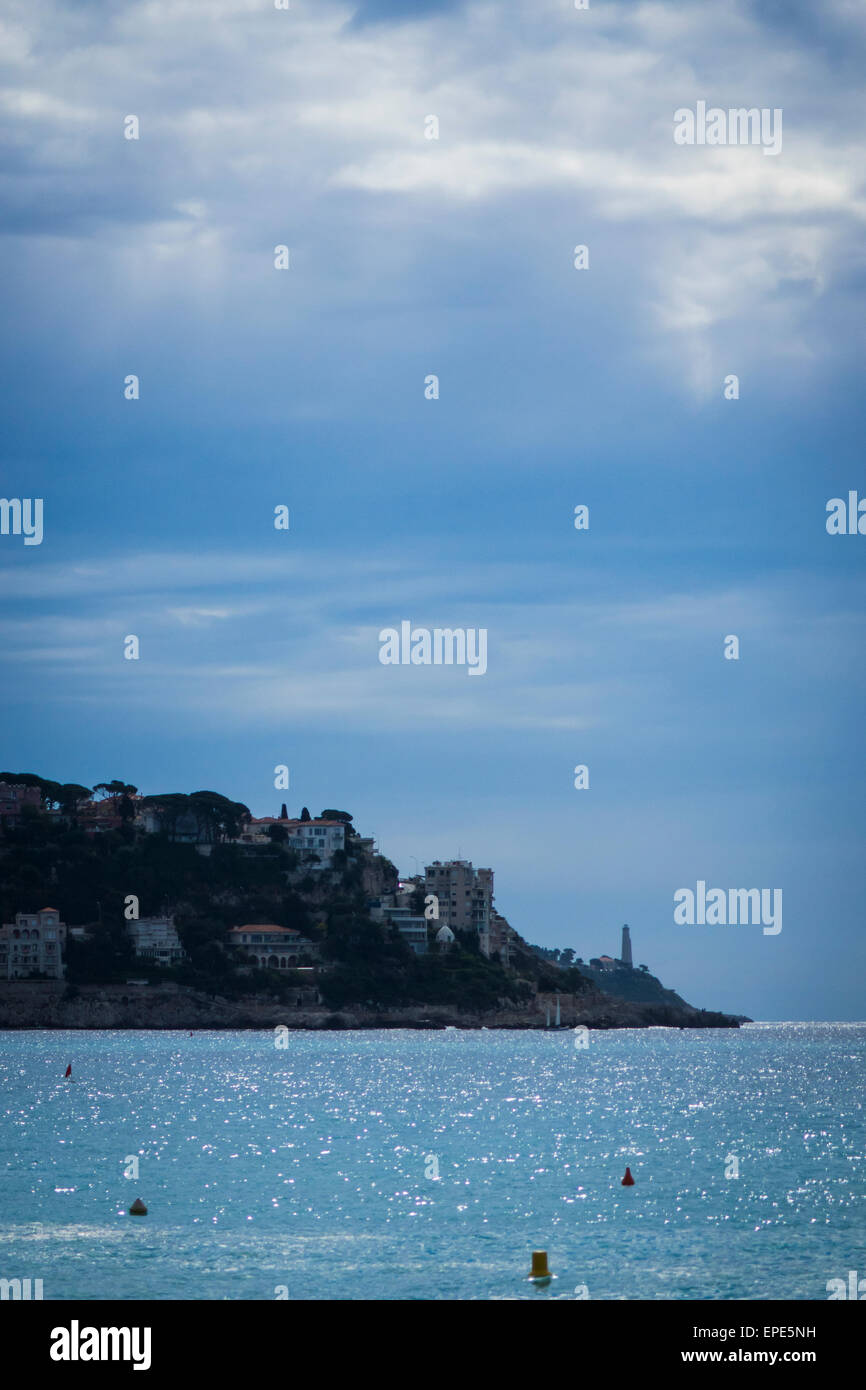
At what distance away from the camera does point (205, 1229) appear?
34.5 m

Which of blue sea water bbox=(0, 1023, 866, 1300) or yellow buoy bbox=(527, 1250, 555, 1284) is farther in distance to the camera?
blue sea water bbox=(0, 1023, 866, 1300)

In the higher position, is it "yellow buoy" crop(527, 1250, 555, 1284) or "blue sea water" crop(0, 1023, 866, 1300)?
"yellow buoy" crop(527, 1250, 555, 1284)

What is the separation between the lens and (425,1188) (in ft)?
139

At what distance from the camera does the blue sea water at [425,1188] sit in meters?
29.0

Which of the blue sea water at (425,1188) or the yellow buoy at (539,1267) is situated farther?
the blue sea water at (425,1188)

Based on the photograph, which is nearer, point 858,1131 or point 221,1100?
point 858,1131

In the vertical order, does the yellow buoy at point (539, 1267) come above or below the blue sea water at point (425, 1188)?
above

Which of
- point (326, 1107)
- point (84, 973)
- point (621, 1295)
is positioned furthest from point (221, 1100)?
point (84, 973)

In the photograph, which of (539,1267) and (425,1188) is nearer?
(539,1267)

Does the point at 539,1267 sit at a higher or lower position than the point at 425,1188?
higher

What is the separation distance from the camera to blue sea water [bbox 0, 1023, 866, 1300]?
29.0 m
